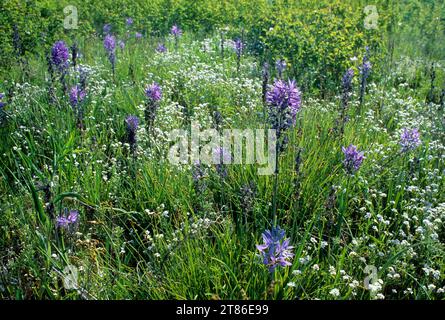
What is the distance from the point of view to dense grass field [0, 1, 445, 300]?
2.55 meters

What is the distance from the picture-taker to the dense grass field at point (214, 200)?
255cm

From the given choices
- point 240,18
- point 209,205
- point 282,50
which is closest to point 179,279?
point 209,205

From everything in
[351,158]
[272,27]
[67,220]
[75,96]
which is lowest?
[67,220]

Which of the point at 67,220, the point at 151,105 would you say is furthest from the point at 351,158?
the point at 67,220


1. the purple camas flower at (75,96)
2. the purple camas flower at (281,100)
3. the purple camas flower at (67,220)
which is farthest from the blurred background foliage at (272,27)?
the purple camas flower at (67,220)

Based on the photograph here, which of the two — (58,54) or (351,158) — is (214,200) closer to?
(351,158)

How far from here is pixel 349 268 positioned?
9.14ft

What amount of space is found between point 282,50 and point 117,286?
4.61 m

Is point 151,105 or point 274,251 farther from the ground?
point 151,105

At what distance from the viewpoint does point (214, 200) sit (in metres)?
3.49

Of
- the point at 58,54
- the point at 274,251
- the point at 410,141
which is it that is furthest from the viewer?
the point at 58,54

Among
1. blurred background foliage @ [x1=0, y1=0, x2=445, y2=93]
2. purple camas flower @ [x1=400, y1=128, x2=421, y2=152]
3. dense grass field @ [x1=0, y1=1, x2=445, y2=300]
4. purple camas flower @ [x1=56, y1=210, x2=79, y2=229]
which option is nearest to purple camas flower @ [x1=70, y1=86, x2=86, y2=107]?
dense grass field @ [x1=0, y1=1, x2=445, y2=300]

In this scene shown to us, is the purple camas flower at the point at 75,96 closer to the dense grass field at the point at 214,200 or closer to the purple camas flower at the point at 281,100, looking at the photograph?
the dense grass field at the point at 214,200
